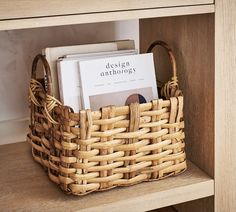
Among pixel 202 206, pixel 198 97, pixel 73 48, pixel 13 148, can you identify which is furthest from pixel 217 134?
pixel 13 148

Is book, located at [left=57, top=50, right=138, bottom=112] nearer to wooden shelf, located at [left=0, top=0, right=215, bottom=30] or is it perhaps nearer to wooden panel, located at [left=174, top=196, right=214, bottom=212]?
wooden shelf, located at [left=0, top=0, right=215, bottom=30]

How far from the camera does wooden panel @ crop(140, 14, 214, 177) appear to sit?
0.91m

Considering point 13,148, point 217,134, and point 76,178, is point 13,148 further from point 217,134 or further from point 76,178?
point 217,134

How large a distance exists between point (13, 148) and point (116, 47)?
1.24 feet

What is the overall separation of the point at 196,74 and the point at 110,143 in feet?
0.79

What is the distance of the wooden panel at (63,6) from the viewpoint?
0.74 meters

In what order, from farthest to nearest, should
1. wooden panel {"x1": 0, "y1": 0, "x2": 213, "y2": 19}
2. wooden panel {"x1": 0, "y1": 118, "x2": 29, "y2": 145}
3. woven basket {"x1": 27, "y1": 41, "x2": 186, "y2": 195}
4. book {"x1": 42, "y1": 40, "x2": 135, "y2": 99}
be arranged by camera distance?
wooden panel {"x1": 0, "y1": 118, "x2": 29, "y2": 145} → book {"x1": 42, "y1": 40, "x2": 135, "y2": 99} → woven basket {"x1": 27, "y1": 41, "x2": 186, "y2": 195} → wooden panel {"x1": 0, "y1": 0, "x2": 213, "y2": 19}

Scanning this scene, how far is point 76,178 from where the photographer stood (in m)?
0.86

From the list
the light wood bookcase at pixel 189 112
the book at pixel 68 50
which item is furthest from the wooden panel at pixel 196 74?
the book at pixel 68 50

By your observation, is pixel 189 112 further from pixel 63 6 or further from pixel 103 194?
pixel 63 6

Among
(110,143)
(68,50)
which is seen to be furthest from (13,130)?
(110,143)

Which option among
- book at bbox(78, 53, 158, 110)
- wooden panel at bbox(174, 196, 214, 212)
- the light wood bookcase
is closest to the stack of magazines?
book at bbox(78, 53, 158, 110)

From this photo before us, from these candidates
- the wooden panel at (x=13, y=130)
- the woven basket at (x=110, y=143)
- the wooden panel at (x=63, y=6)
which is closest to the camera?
the wooden panel at (x=63, y=6)

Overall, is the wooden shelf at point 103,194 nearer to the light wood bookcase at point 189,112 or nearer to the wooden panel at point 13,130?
the light wood bookcase at point 189,112
